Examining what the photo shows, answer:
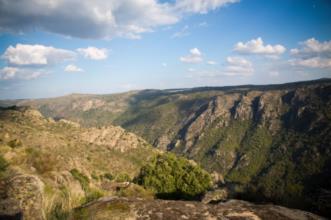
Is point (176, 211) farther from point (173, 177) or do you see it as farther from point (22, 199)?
Result: point (173, 177)

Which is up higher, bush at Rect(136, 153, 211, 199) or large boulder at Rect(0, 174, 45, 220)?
large boulder at Rect(0, 174, 45, 220)

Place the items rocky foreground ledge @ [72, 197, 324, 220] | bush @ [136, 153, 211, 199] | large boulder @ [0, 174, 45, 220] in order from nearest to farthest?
large boulder @ [0, 174, 45, 220] < rocky foreground ledge @ [72, 197, 324, 220] < bush @ [136, 153, 211, 199]

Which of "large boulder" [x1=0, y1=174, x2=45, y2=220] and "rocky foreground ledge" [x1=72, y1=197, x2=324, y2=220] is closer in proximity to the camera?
"large boulder" [x1=0, y1=174, x2=45, y2=220]

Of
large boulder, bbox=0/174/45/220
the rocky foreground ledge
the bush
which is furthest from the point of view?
the bush

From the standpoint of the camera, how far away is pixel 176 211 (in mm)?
6660

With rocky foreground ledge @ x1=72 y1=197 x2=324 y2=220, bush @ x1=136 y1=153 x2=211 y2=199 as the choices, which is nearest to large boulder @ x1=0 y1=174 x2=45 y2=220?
rocky foreground ledge @ x1=72 y1=197 x2=324 y2=220

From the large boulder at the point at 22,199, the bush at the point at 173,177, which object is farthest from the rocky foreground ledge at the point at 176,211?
the bush at the point at 173,177

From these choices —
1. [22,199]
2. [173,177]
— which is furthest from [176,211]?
[173,177]

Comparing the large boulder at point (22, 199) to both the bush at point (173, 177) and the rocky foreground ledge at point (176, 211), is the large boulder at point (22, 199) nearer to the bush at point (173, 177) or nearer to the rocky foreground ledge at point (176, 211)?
the rocky foreground ledge at point (176, 211)

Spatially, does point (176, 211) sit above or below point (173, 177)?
above

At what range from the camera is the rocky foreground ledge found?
21.0ft

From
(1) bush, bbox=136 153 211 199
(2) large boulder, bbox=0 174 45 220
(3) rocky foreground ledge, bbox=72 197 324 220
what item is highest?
(2) large boulder, bbox=0 174 45 220

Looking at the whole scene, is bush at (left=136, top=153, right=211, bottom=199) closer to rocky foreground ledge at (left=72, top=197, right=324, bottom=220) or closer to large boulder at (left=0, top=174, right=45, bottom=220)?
rocky foreground ledge at (left=72, top=197, right=324, bottom=220)

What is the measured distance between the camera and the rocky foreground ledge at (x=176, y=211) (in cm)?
641
